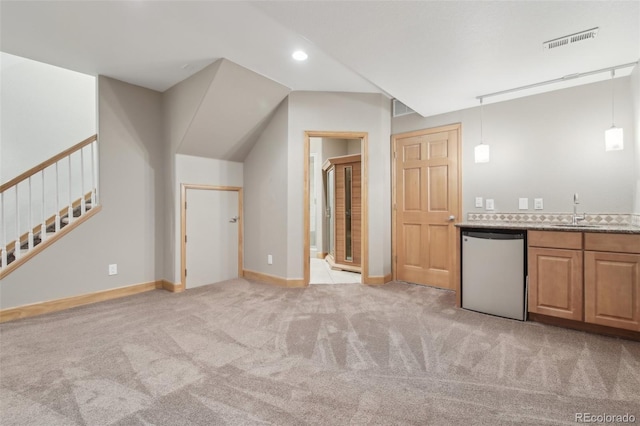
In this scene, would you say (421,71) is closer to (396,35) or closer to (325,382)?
(396,35)

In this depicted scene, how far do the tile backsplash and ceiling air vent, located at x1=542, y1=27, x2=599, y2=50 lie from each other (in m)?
1.69

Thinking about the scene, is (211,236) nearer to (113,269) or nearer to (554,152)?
(113,269)

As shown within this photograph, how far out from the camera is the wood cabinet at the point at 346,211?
499 cm

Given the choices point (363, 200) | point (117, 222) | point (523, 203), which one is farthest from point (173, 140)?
point (523, 203)

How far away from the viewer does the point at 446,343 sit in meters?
2.29

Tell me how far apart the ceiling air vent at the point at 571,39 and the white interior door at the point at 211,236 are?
3966 millimetres

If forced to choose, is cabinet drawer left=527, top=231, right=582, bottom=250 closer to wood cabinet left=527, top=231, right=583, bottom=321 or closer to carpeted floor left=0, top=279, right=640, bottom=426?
wood cabinet left=527, top=231, right=583, bottom=321

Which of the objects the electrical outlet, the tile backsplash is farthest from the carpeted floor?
the tile backsplash

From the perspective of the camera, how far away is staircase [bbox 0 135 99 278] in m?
2.97

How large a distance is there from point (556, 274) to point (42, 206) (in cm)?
→ 505

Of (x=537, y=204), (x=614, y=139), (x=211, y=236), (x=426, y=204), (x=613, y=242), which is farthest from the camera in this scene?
(x=211, y=236)

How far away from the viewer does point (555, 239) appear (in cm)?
264

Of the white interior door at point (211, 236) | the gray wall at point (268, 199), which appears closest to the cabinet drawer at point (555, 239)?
the gray wall at point (268, 199)

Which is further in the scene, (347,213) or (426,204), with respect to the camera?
(347,213)
